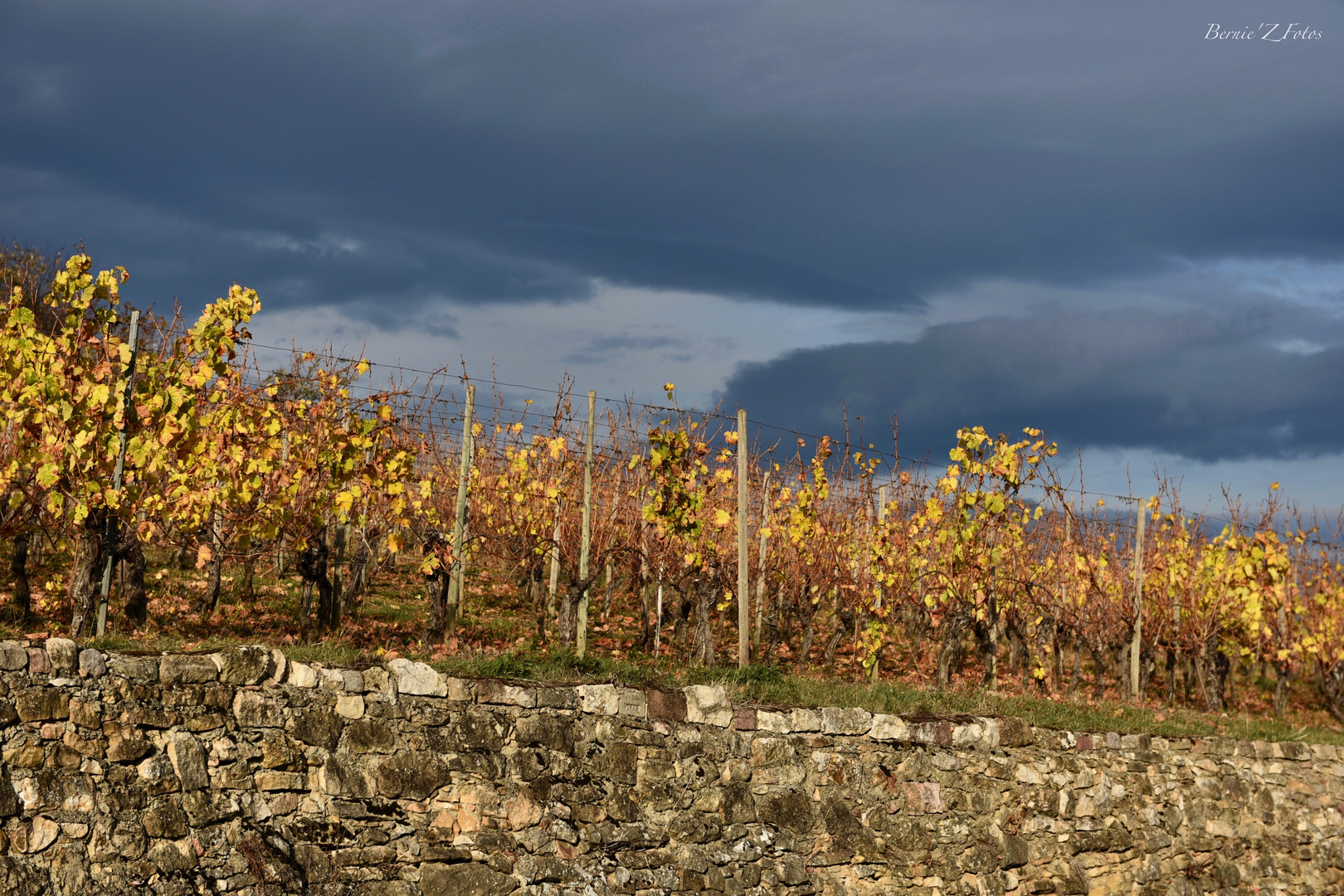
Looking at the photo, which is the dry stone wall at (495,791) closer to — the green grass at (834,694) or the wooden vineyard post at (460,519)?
the green grass at (834,694)

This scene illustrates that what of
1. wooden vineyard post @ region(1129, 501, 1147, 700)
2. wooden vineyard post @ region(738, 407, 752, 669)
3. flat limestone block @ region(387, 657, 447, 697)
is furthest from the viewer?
wooden vineyard post @ region(1129, 501, 1147, 700)

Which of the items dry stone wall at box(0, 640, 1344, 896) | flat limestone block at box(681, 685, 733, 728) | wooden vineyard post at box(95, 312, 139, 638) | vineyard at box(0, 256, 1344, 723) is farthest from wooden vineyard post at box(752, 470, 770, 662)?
wooden vineyard post at box(95, 312, 139, 638)

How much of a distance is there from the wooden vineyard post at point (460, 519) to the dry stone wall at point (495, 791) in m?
3.43

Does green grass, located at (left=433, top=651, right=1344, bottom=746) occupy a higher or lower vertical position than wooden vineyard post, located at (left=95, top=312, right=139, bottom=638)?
lower

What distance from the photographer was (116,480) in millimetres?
7383

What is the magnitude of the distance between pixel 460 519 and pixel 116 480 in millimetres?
2963

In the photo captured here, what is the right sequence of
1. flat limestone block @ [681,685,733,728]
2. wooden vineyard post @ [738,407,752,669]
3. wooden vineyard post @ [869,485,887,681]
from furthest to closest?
wooden vineyard post @ [869,485,887,681] → wooden vineyard post @ [738,407,752,669] → flat limestone block @ [681,685,733,728]

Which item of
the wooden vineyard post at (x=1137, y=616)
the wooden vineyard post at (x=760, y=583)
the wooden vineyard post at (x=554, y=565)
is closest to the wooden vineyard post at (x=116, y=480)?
the wooden vineyard post at (x=554, y=565)

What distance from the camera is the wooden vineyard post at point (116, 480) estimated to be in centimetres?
738

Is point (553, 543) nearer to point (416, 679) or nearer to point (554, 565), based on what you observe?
point (554, 565)

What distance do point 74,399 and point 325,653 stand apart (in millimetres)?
3016

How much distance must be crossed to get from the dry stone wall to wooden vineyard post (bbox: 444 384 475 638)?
3426 mm

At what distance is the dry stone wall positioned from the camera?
4.87 meters

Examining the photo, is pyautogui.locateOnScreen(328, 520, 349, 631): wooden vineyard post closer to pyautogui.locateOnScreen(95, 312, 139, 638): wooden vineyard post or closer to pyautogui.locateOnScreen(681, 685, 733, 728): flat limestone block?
pyautogui.locateOnScreen(95, 312, 139, 638): wooden vineyard post
